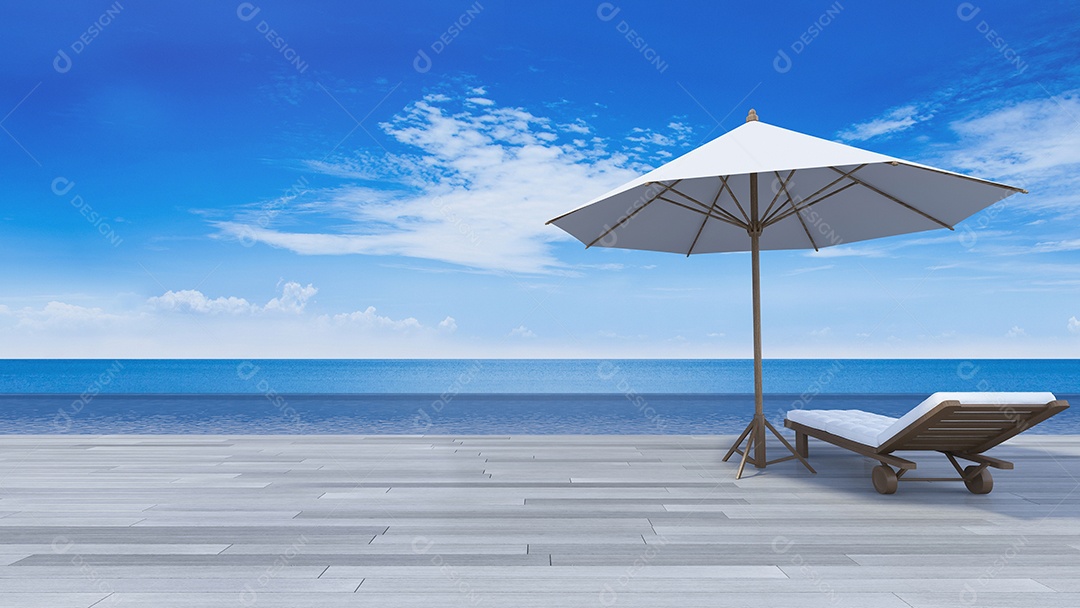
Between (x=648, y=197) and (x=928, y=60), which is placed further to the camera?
(x=928, y=60)

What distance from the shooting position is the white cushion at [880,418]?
10.8ft

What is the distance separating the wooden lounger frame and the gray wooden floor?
13cm

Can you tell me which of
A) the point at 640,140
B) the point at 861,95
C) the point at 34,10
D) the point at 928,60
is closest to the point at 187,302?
the point at 34,10

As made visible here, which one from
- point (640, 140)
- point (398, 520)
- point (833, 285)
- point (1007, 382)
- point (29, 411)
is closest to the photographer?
point (398, 520)

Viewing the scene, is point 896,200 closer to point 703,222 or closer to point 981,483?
point 703,222

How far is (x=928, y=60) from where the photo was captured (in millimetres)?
20781

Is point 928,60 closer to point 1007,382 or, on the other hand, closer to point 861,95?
point 861,95

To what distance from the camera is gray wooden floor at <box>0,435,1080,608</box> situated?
7.23 ft

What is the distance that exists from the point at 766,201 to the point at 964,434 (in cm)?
237

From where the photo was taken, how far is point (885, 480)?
3.64 metres

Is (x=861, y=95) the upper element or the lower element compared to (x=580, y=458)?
upper

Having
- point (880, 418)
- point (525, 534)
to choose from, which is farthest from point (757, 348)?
point (525, 534)

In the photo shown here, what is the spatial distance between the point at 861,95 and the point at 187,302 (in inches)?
1376

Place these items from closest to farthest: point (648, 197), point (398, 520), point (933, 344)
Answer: point (398, 520), point (648, 197), point (933, 344)
